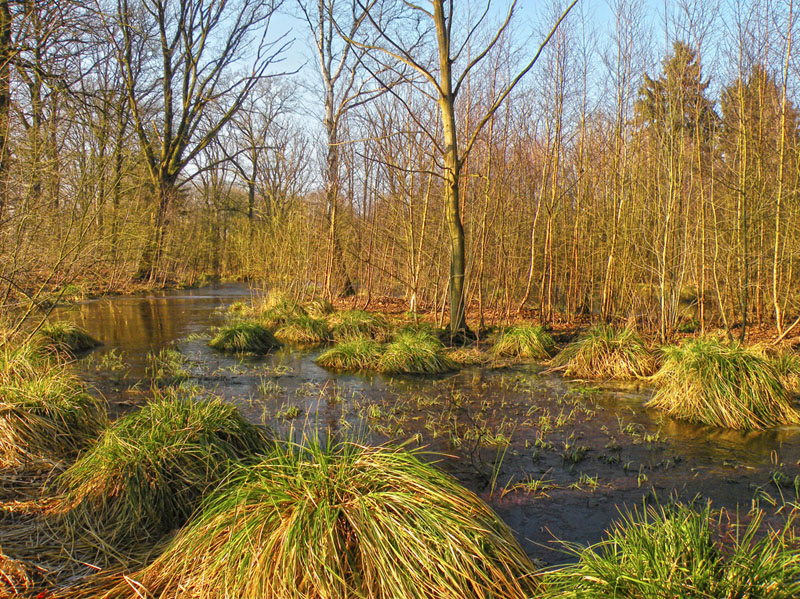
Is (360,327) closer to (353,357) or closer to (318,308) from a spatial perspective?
(353,357)

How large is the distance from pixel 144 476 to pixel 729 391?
221 inches

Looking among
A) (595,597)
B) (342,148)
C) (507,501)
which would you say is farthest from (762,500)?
(342,148)

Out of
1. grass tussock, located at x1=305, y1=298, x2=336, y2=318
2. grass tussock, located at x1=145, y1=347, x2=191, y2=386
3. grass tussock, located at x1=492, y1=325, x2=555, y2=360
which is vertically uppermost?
grass tussock, located at x1=305, y1=298, x2=336, y2=318

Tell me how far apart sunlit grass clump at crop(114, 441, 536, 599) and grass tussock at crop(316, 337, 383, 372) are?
5933 mm

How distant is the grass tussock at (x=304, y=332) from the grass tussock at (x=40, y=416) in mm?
6196

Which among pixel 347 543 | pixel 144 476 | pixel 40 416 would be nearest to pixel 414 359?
pixel 40 416

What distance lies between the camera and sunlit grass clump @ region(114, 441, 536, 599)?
2215mm

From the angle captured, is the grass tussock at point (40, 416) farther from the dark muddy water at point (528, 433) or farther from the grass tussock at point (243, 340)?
the grass tussock at point (243, 340)

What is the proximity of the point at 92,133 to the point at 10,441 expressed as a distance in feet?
9.89

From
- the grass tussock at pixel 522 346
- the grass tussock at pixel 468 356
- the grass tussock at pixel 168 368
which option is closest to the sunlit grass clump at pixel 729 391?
the grass tussock at pixel 522 346

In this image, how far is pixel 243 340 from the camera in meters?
9.97

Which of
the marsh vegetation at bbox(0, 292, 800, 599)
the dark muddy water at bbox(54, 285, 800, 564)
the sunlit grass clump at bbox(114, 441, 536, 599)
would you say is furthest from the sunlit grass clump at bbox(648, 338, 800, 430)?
the sunlit grass clump at bbox(114, 441, 536, 599)

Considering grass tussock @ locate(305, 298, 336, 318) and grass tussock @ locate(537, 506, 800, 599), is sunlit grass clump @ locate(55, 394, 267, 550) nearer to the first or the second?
grass tussock @ locate(537, 506, 800, 599)

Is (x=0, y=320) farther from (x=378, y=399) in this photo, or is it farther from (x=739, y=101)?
(x=739, y=101)
